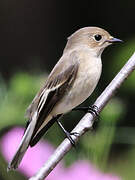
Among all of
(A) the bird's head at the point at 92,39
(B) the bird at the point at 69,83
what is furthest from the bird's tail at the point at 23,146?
(A) the bird's head at the point at 92,39

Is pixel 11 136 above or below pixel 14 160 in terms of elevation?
above

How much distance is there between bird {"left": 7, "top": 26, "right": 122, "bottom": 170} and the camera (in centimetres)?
268

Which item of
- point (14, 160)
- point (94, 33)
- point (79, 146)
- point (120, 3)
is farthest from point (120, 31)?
point (14, 160)

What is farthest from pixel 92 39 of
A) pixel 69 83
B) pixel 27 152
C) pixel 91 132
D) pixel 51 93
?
pixel 27 152

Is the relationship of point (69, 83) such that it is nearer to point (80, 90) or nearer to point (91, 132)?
point (80, 90)

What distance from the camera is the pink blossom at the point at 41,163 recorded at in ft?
7.63

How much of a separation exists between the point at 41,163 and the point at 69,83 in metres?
0.45

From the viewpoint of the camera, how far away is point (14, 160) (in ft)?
7.64

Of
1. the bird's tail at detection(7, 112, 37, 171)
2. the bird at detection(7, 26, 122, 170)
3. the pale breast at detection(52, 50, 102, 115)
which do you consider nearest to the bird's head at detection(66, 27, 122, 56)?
the bird at detection(7, 26, 122, 170)

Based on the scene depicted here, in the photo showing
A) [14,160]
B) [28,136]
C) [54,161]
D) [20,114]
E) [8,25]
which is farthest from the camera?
[8,25]

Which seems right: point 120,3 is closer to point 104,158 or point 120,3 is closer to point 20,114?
point 20,114

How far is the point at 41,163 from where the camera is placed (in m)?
2.53

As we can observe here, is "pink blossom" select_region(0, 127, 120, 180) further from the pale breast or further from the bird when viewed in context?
the pale breast

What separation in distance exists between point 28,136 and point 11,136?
3.1 inches
